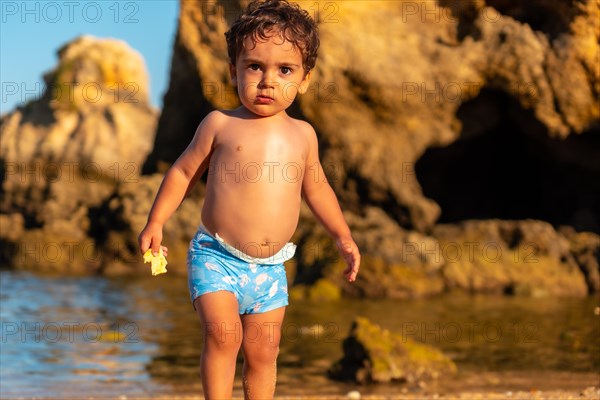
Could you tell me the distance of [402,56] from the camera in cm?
1725

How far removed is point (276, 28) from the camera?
4176mm

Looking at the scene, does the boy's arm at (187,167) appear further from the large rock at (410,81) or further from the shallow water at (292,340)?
the large rock at (410,81)

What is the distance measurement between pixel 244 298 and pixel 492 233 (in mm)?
12970

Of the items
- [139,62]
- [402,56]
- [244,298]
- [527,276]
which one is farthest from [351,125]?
[139,62]

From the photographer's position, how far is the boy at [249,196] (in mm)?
4113

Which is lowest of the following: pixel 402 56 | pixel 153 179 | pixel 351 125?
pixel 153 179

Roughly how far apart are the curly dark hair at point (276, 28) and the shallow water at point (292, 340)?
13.2ft

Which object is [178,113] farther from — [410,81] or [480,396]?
[480,396]

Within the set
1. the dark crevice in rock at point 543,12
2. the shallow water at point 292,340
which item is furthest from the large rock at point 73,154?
the dark crevice in rock at point 543,12

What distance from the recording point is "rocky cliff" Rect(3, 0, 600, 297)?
1608 centimetres

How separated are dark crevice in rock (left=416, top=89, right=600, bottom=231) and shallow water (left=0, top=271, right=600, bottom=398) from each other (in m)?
4.20

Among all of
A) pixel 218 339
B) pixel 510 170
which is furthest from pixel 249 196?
pixel 510 170

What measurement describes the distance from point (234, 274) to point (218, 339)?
0.31m

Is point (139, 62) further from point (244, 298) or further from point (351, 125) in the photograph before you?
point (244, 298)
